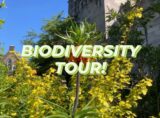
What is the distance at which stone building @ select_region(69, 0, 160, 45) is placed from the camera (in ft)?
145

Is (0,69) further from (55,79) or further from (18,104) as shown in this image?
(18,104)

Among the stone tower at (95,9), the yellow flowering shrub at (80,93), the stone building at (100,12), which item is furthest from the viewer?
the stone tower at (95,9)

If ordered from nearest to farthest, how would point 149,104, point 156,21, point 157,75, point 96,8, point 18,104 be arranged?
point 18,104 → point 149,104 → point 157,75 → point 156,21 → point 96,8

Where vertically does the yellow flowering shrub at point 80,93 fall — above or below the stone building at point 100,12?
below

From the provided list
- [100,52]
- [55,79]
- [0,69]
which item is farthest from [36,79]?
[0,69]

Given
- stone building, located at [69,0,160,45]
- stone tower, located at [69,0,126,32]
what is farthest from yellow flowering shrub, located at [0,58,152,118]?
stone tower, located at [69,0,126,32]

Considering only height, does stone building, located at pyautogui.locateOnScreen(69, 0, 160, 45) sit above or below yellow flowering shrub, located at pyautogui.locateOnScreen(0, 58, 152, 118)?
above

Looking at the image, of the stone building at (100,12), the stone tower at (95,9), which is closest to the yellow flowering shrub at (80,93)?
the stone building at (100,12)

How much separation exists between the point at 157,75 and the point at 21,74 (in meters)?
17.1

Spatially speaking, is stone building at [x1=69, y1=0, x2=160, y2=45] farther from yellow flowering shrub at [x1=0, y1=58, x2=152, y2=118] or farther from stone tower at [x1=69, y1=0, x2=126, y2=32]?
yellow flowering shrub at [x1=0, y1=58, x2=152, y2=118]

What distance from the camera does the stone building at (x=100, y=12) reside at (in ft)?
145

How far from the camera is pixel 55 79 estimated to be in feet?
45.7

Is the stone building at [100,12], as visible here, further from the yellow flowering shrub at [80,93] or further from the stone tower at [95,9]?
the yellow flowering shrub at [80,93]

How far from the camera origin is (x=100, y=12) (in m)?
53.9
